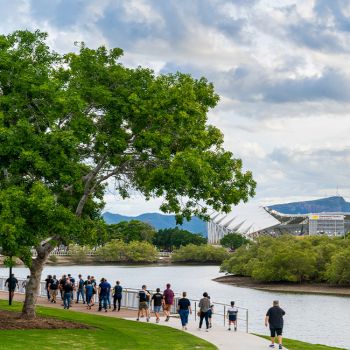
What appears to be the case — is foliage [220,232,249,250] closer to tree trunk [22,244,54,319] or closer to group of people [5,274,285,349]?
group of people [5,274,285,349]

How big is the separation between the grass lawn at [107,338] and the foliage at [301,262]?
2484 inches

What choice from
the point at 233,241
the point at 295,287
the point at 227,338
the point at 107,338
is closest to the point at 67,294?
the point at 107,338

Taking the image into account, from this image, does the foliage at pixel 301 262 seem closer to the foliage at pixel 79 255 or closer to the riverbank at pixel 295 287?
the riverbank at pixel 295 287

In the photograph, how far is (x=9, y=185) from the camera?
26.0 metres

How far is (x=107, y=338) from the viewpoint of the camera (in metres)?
24.9

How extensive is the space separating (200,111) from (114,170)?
4765mm

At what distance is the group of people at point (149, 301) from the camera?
23.9 m

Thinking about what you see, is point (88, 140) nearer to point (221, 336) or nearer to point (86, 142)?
point (86, 142)

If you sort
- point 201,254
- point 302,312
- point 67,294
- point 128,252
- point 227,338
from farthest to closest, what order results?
point 201,254
point 128,252
point 302,312
point 67,294
point 227,338

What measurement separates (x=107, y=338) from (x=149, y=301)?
348 inches

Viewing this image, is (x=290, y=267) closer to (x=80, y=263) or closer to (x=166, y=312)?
(x=166, y=312)

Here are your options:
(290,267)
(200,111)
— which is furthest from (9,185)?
(290,267)

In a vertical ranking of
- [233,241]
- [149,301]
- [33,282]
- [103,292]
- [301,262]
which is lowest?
[149,301]

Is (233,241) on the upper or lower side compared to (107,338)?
upper
